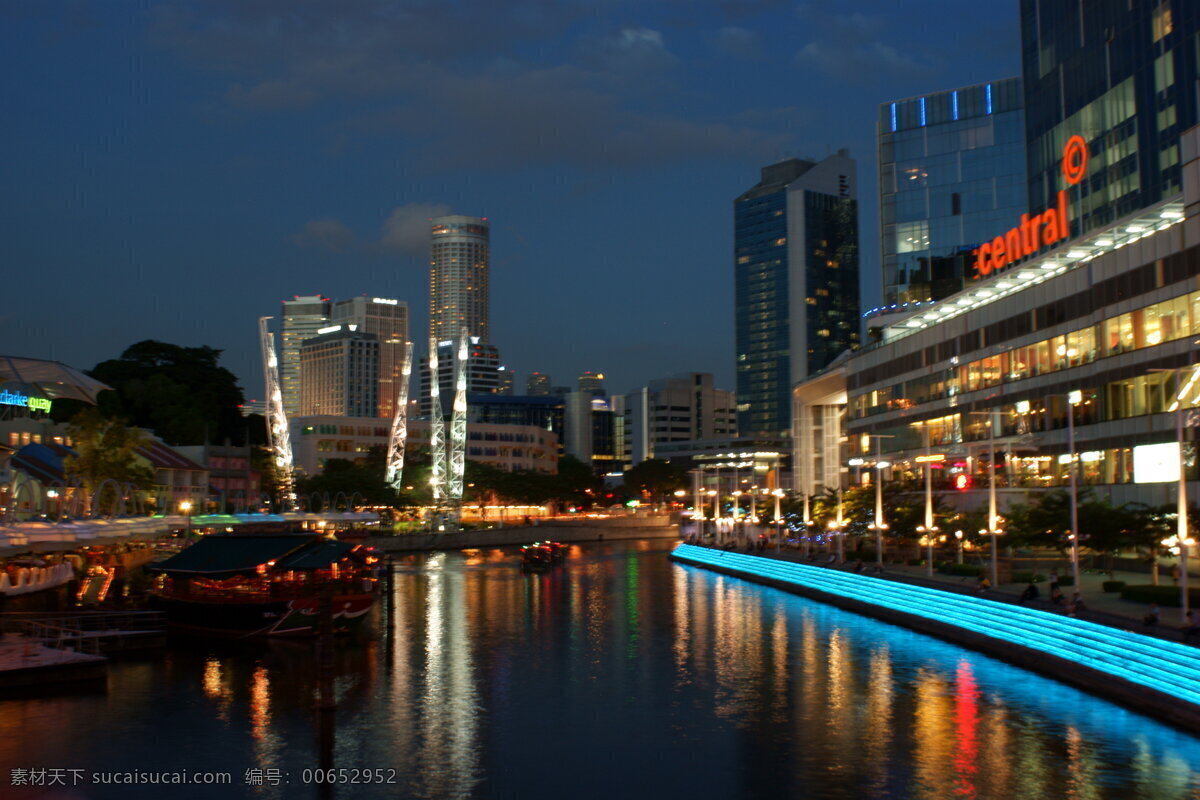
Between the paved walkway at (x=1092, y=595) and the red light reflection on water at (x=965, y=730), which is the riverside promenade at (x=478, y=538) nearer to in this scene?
the paved walkway at (x=1092, y=595)

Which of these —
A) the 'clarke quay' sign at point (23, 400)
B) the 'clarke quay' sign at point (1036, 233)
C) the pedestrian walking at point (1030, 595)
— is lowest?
the pedestrian walking at point (1030, 595)

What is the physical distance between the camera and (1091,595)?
53.0 metres

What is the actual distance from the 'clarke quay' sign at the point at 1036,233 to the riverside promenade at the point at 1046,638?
29929 millimetres

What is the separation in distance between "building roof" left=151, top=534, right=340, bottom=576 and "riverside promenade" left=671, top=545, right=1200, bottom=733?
1187 inches

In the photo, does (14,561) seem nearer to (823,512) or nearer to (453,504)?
(823,512)

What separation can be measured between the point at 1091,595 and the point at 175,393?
436ft

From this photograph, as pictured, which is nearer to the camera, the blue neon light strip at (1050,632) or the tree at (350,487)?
the blue neon light strip at (1050,632)

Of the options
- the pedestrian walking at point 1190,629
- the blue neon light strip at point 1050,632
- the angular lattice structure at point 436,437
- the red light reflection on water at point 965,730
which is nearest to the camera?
the red light reflection on water at point 965,730

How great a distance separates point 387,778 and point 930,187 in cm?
15283

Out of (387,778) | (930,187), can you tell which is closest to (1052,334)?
(387,778)

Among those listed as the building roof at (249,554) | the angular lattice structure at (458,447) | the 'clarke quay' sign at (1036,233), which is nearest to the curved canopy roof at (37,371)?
the building roof at (249,554)

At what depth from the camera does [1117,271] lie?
237 ft

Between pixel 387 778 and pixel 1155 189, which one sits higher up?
pixel 1155 189

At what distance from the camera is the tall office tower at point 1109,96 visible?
301ft
